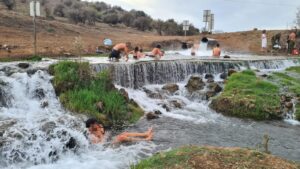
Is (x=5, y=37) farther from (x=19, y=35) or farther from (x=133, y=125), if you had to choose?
(x=133, y=125)

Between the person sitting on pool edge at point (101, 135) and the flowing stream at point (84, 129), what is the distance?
200 millimetres

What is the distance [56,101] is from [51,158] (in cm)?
386

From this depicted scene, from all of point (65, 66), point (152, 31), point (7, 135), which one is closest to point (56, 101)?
A: point (65, 66)

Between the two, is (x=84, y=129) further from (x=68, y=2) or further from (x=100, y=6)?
(x=100, y=6)

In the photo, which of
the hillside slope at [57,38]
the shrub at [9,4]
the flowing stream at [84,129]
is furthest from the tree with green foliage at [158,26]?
the flowing stream at [84,129]

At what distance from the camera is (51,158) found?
9023 millimetres

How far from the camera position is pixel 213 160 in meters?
7.07

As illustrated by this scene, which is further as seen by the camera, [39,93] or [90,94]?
[39,93]

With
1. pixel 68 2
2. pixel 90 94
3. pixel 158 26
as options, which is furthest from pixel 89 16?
pixel 90 94

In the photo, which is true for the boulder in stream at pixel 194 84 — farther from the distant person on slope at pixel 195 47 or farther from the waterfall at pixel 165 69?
the distant person on slope at pixel 195 47

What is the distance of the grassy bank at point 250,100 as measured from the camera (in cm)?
1362

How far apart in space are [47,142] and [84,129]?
123 cm

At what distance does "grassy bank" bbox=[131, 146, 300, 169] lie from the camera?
6.88 metres

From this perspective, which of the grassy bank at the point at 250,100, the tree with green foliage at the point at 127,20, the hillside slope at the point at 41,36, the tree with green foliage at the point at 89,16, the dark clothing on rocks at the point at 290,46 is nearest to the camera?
the grassy bank at the point at 250,100
